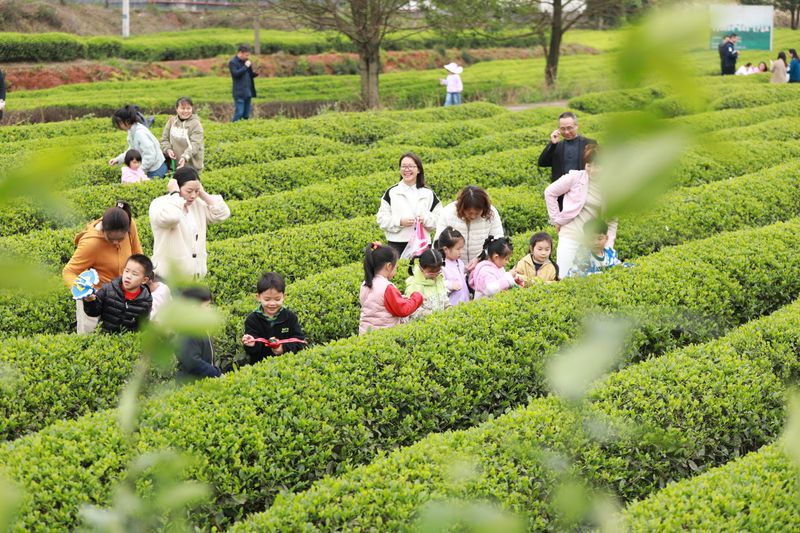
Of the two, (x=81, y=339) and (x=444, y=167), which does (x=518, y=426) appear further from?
(x=444, y=167)

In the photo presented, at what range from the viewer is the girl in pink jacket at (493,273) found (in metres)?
9.41

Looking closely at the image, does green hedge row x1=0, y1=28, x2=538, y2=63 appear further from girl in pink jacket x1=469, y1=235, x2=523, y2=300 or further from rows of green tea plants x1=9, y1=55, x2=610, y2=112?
girl in pink jacket x1=469, y1=235, x2=523, y2=300

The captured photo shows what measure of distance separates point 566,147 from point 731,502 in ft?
18.8

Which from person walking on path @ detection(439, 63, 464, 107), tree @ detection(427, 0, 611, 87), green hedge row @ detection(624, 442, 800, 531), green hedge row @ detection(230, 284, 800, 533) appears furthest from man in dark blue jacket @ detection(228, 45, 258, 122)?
green hedge row @ detection(624, 442, 800, 531)

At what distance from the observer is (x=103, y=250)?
8391mm

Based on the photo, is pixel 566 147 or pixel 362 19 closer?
pixel 566 147

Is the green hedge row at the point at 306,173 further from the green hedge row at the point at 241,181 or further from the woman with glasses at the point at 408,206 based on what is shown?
the woman with glasses at the point at 408,206

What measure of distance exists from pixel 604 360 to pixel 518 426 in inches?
218

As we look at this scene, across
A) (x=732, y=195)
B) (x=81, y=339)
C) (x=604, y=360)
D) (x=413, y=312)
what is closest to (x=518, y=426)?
(x=413, y=312)

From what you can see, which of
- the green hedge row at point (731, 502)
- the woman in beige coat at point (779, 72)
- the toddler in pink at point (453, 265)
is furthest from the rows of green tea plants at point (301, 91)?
the green hedge row at point (731, 502)

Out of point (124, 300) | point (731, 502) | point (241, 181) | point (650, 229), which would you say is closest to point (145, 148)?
point (241, 181)

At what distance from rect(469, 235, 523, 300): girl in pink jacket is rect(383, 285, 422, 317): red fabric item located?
44.0 inches

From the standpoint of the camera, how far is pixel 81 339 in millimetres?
8172

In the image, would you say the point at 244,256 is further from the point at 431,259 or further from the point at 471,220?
the point at 431,259
